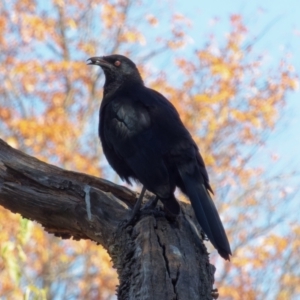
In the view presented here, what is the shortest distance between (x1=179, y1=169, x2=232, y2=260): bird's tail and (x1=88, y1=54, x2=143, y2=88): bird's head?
5.53 ft

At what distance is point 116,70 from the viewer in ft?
21.2

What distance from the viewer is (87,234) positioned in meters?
4.52

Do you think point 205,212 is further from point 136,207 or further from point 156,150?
point 156,150

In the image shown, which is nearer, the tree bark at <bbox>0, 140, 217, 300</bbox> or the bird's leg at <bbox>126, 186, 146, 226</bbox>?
the tree bark at <bbox>0, 140, 217, 300</bbox>

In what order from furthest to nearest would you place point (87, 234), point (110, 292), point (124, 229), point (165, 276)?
point (110, 292)
point (87, 234)
point (124, 229)
point (165, 276)

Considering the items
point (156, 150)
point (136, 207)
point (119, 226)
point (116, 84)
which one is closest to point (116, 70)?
point (116, 84)

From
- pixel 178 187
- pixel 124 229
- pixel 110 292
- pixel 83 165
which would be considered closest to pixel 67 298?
pixel 110 292

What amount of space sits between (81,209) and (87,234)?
22 centimetres

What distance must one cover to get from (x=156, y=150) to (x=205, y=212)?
0.80m

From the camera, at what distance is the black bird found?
4609mm

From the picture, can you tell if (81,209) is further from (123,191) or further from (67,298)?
(67,298)

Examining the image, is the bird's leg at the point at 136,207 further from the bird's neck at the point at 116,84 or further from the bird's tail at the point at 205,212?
the bird's neck at the point at 116,84

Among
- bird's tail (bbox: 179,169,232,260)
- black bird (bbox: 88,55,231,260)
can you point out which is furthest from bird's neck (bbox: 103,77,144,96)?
bird's tail (bbox: 179,169,232,260)

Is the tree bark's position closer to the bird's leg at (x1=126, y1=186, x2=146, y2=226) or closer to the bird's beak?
the bird's leg at (x1=126, y1=186, x2=146, y2=226)
